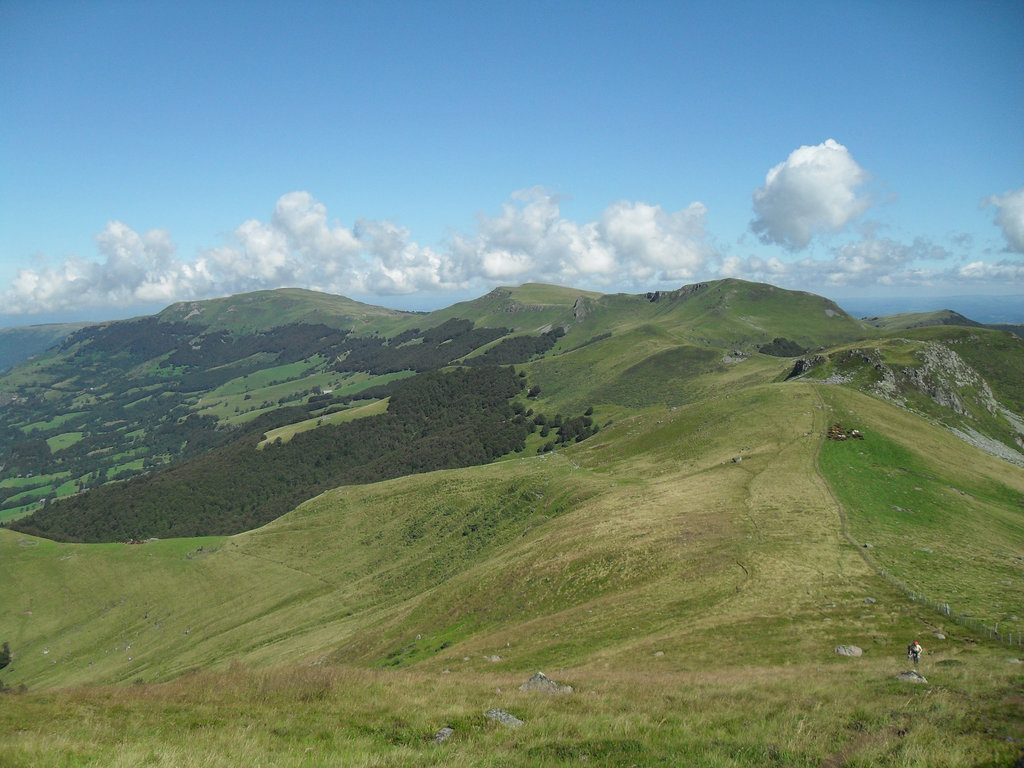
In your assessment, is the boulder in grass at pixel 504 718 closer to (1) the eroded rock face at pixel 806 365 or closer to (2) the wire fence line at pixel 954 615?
(2) the wire fence line at pixel 954 615

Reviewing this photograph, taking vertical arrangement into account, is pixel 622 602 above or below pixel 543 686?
below

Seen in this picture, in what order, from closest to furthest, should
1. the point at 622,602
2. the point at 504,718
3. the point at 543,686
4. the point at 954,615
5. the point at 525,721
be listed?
the point at 525,721
the point at 504,718
the point at 543,686
the point at 954,615
the point at 622,602

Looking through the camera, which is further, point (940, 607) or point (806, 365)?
point (806, 365)

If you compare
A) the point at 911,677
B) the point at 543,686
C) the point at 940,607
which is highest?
the point at 911,677

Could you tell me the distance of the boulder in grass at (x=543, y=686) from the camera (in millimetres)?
21125

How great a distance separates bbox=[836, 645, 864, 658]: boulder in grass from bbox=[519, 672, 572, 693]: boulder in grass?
1591 cm

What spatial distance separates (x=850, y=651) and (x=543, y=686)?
17431mm

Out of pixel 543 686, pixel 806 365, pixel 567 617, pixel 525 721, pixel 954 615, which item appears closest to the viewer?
pixel 525 721

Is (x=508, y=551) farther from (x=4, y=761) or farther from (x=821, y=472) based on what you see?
(x=4, y=761)

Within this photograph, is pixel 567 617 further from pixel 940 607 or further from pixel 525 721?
pixel 525 721

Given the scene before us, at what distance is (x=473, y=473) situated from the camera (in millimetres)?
103125

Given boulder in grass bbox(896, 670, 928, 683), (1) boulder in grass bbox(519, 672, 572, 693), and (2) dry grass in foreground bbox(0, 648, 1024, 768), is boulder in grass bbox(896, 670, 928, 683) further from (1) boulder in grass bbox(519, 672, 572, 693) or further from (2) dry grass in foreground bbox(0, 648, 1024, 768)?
(1) boulder in grass bbox(519, 672, 572, 693)

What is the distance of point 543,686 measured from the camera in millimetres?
21703

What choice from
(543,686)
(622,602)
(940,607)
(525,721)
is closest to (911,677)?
(940,607)
